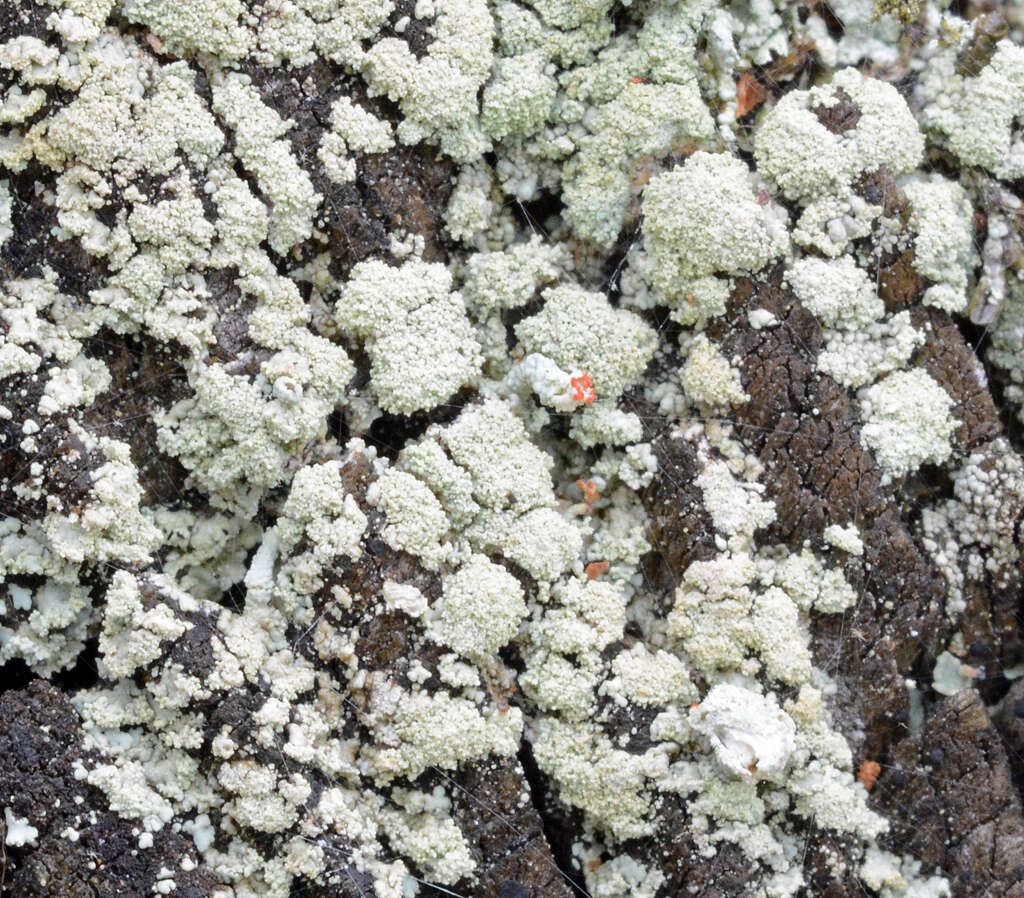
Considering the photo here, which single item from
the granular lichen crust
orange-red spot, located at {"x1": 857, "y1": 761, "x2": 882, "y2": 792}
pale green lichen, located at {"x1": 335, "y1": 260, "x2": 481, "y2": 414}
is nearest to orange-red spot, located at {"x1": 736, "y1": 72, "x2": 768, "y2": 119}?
the granular lichen crust

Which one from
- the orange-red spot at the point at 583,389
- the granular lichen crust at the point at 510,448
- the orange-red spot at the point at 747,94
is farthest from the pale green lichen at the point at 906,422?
the orange-red spot at the point at 747,94

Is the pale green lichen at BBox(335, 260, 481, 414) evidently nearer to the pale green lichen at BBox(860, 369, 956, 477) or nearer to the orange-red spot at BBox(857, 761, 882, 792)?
the pale green lichen at BBox(860, 369, 956, 477)

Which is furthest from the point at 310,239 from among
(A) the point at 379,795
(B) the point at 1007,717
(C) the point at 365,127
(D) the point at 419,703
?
(B) the point at 1007,717

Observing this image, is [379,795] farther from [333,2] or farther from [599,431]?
[333,2]

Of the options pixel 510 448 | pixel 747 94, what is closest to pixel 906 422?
pixel 747 94

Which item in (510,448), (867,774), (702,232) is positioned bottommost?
(867,774)

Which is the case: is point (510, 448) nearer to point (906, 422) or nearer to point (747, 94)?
point (906, 422)
